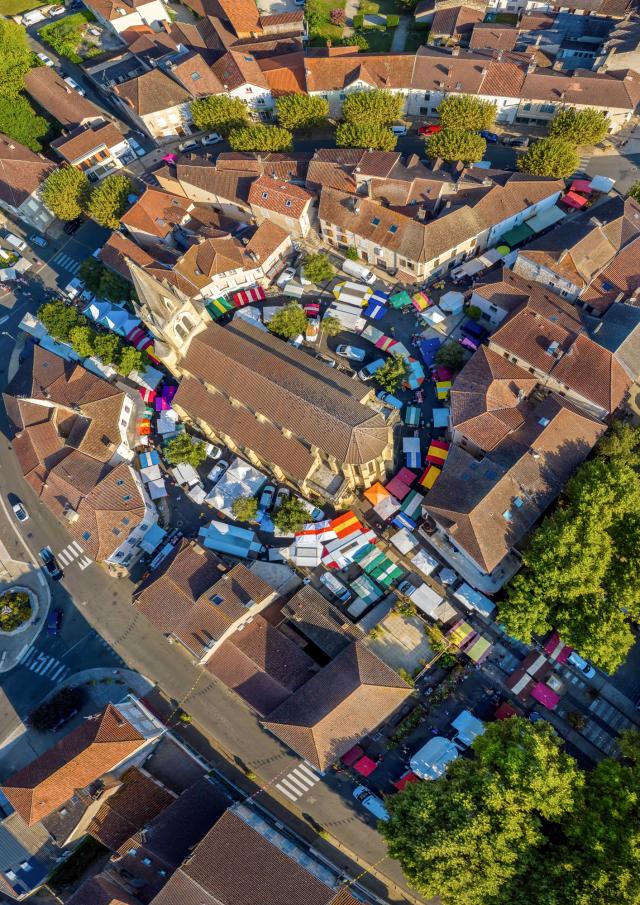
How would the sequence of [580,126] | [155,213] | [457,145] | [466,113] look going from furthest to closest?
[466,113]
[155,213]
[457,145]
[580,126]

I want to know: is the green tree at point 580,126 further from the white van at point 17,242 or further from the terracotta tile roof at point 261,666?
the white van at point 17,242

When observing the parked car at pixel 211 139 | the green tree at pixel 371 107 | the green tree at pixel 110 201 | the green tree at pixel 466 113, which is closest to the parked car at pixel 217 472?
the green tree at pixel 110 201

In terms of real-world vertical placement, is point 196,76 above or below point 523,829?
above

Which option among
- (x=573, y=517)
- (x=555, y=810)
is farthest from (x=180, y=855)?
(x=573, y=517)

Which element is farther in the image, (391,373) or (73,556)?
(391,373)

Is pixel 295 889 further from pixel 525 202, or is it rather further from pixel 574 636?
pixel 525 202

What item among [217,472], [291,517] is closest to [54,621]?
[217,472]

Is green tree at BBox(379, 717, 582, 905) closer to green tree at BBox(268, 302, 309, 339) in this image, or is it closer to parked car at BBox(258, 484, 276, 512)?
parked car at BBox(258, 484, 276, 512)

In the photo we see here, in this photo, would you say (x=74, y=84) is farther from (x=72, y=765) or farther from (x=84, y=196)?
(x=72, y=765)
